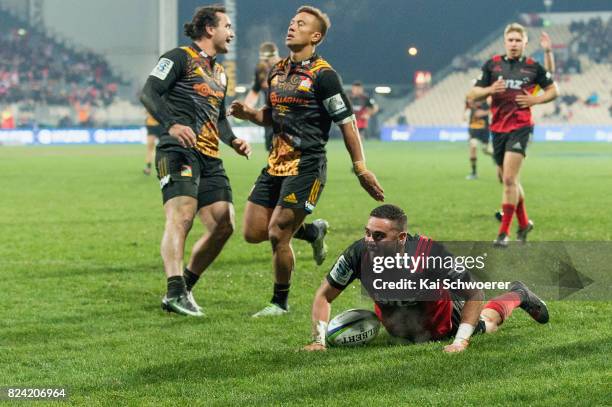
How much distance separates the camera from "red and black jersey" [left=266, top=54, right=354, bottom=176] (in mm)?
7742

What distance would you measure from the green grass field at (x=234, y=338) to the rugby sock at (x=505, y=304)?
0.13 m

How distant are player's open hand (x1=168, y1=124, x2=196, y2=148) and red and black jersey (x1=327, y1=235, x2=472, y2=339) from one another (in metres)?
1.86

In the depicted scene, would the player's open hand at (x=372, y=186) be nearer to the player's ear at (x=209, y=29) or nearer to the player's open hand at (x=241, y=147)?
the player's open hand at (x=241, y=147)

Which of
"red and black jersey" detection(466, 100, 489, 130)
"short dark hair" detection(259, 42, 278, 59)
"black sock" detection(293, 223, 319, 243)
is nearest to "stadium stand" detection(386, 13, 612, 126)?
"red and black jersey" detection(466, 100, 489, 130)

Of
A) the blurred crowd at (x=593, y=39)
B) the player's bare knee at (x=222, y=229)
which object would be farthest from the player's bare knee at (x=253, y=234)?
the blurred crowd at (x=593, y=39)

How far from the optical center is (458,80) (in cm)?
6219

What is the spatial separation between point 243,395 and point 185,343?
1.50 meters

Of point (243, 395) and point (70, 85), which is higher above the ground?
point (243, 395)

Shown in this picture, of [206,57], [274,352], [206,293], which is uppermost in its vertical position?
[206,57]

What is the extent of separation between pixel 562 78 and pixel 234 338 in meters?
56.2

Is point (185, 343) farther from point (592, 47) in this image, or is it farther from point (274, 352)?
point (592, 47)

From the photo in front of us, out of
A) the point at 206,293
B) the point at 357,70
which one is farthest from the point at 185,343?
the point at 357,70

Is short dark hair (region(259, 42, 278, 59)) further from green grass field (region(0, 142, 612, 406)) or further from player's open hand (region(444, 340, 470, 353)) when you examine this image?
player's open hand (region(444, 340, 470, 353))

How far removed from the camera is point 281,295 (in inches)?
312
